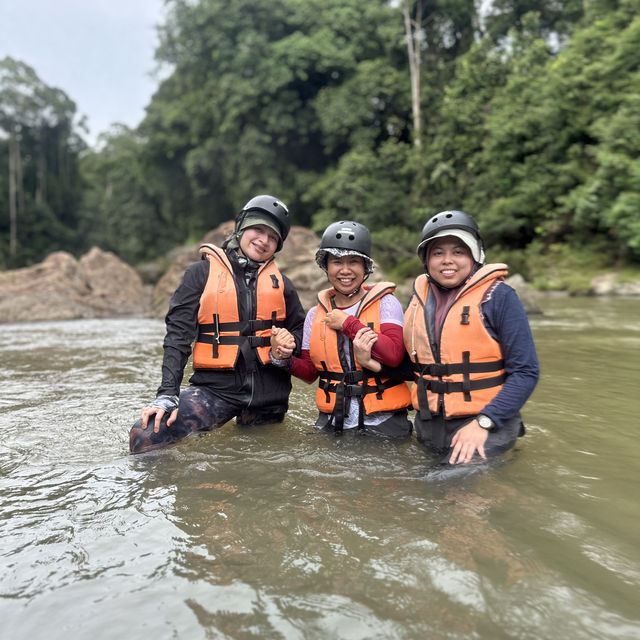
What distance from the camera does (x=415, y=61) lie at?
1087 inches

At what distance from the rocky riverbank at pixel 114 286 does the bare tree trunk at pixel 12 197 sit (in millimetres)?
26225

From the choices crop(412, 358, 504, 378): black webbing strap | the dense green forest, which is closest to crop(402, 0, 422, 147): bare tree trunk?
the dense green forest

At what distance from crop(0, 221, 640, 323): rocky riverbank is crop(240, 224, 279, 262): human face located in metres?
9.19

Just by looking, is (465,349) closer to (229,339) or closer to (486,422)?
(486,422)

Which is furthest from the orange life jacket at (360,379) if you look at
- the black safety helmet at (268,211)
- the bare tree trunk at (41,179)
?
the bare tree trunk at (41,179)

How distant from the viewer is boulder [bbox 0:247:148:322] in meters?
17.2

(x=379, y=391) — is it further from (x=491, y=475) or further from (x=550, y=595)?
(x=550, y=595)

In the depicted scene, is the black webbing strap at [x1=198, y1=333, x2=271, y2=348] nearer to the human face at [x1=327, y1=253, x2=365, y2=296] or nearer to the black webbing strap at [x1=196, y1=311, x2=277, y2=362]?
the black webbing strap at [x1=196, y1=311, x2=277, y2=362]

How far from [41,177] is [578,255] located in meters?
49.5

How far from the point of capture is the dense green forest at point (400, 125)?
19219 millimetres

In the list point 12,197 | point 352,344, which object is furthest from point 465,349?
point 12,197

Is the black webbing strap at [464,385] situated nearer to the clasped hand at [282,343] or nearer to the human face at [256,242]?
the clasped hand at [282,343]

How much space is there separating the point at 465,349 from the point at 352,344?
78cm

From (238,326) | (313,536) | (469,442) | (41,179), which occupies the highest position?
(41,179)
